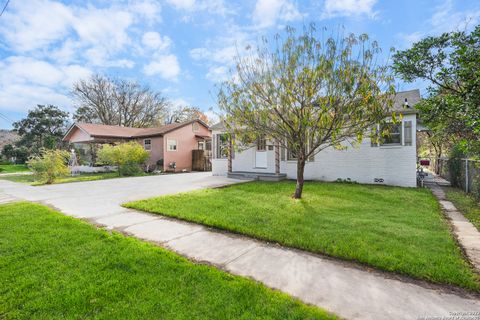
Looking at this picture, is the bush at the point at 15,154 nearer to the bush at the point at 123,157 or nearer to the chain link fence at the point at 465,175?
the bush at the point at 123,157

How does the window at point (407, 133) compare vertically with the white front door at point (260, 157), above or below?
above

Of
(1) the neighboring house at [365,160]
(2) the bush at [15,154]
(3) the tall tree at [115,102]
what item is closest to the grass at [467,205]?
(1) the neighboring house at [365,160]

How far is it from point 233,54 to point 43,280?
6.05 meters

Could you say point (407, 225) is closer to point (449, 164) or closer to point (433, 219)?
point (433, 219)

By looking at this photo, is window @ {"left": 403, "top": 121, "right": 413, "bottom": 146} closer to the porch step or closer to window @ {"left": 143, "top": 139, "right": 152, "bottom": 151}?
the porch step

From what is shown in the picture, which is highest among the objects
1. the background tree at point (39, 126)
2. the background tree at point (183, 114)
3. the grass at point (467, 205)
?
the background tree at point (183, 114)

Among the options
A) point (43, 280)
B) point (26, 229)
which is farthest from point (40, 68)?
point (43, 280)

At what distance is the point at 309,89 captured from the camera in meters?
5.62

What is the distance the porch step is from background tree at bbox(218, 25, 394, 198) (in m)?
4.82

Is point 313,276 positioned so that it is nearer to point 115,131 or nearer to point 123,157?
point 123,157

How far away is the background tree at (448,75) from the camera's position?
3.48 m

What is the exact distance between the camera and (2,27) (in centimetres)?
670

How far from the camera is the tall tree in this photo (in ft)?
93.1

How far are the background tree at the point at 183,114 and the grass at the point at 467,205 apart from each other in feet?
100
